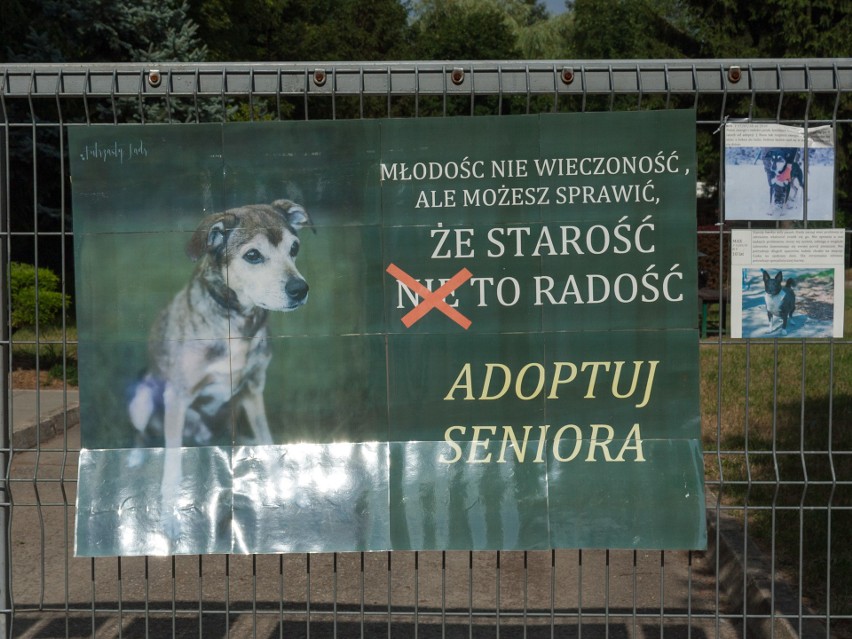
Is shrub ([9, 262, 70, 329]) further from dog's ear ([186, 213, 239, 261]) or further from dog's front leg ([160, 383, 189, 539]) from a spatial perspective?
dog's ear ([186, 213, 239, 261])

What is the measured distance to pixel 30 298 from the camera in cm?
1493

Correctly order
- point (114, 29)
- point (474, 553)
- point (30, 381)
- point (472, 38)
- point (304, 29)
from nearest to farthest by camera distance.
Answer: point (474, 553)
point (30, 381)
point (114, 29)
point (304, 29)
point (472, 38)

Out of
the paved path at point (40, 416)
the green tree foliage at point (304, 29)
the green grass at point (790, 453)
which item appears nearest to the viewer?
the green grass at point (790, 453)

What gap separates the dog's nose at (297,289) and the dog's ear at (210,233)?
1.02ft

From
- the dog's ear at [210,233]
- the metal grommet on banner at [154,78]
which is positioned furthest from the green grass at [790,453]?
the metal grommet on banner at [154,78]

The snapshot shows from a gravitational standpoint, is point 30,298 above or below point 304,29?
below

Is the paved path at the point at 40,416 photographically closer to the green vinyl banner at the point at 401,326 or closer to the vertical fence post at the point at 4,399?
the vertical fence post at the point at 4,399

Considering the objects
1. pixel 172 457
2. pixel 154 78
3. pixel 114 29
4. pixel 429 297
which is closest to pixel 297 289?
pixel 429 297

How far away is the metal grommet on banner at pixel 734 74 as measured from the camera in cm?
429

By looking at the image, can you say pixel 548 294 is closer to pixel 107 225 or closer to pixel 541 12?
pixel 107 225

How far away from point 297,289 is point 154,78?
39.8 inches

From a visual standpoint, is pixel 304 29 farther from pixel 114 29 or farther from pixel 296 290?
pixel 296 290

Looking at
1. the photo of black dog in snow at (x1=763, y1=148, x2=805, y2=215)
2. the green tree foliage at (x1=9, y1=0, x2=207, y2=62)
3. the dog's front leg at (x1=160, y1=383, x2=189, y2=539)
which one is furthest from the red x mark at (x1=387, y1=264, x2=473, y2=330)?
the green tree foliage at (x1=9, y1=0, x2=207, y2=62)

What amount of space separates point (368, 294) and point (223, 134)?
835 millimetres
